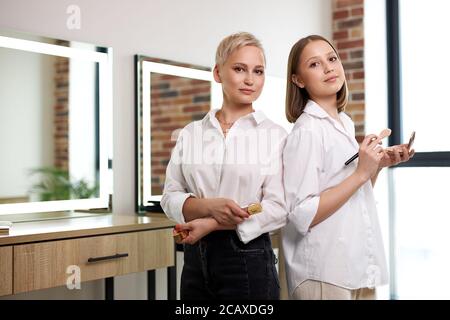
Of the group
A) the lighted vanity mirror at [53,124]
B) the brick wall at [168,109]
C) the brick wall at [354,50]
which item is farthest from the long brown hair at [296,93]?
the brick wall at [354,50]

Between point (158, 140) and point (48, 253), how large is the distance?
1041 mm

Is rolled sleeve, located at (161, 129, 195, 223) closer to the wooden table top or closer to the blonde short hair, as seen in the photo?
the blonde short hair

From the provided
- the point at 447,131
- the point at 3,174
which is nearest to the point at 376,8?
the point at 447,131

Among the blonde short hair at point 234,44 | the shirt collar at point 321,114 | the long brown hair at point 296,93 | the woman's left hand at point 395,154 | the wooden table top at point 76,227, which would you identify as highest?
the blonde short hair at point 234,44

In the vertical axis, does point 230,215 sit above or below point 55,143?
below

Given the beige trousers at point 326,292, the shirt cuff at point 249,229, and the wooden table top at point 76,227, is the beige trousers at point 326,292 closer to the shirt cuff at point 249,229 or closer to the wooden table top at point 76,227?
the shirt cuff at point 249,229

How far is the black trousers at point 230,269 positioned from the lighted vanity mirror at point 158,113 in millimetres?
1531

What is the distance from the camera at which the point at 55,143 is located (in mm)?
2531

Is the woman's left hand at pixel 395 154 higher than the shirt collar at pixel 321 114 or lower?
lower

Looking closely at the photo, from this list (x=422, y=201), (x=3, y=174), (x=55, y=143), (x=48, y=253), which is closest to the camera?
(x=48, y=253)

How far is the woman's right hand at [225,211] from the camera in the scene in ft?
3.81

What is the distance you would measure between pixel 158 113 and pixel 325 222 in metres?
1.88

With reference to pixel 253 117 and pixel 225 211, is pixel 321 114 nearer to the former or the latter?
pixel 253 117
